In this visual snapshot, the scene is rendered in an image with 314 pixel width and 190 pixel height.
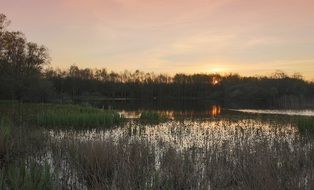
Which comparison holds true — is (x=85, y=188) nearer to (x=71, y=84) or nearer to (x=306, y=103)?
(x=306, y=103)

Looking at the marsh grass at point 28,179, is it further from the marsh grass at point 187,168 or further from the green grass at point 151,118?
the green grass at point 151,118

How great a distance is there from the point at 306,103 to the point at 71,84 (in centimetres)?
7503

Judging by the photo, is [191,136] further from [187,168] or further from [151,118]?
[151,118]

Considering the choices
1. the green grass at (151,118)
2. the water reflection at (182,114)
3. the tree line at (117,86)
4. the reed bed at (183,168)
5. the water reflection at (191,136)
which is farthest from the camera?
the tree line at (117,86)

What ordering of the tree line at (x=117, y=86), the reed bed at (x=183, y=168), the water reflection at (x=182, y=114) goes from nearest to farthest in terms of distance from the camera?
the reed bed at (x=183, y=168) → the water reflection at (x=182, y=114) → the tree line at (x=117, y=86)

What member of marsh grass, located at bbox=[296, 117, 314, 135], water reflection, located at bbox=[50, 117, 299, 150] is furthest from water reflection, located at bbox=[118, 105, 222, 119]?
marsh grass, located at bbox=[296, 117, 314, 135]

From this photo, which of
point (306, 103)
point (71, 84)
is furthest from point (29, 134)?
point (71, 84)

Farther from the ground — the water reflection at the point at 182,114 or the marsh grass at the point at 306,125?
the marsh grass at the point at 306,125

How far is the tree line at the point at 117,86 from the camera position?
47312mm

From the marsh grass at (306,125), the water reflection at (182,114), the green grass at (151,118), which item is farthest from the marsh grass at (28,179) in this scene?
the water reflection at (182,114)

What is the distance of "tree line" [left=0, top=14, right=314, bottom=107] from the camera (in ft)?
155

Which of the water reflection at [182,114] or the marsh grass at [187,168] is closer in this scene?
the marsh grass at [187,168]

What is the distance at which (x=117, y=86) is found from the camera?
122 meters

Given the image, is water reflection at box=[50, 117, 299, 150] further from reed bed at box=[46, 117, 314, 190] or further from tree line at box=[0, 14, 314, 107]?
tree line at box=[0, 14, 314, 107]
